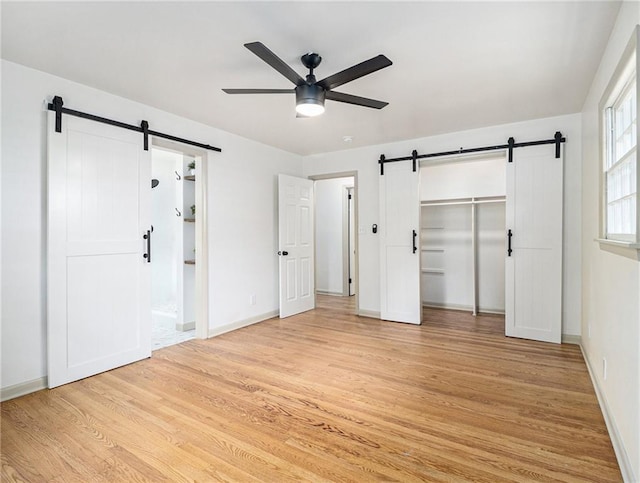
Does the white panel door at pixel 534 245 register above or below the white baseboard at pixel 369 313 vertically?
above

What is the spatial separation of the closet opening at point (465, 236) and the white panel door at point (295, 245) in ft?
5.88

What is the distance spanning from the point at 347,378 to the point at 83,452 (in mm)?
1836

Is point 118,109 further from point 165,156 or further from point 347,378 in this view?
point 347,378

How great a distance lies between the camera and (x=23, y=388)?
2619 mm

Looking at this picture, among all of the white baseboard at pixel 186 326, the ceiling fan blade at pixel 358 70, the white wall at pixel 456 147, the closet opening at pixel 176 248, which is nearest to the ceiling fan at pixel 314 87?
the ceiling fan blade at pixel 358 70

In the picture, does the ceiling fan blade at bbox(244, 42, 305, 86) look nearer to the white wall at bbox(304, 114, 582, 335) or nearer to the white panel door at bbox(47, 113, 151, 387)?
the white panel door at bbox(47, 113, 151, 387)

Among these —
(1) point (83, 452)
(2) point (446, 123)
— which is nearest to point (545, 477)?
(1) point (83, 452)

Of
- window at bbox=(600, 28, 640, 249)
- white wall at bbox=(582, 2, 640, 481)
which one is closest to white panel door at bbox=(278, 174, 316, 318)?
white wall at bbox=(582, 2, 640, 481)

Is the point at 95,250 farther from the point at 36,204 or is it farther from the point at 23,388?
the point at 23,388

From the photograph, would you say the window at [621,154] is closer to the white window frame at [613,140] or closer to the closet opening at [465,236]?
the white window frame at [613,140]

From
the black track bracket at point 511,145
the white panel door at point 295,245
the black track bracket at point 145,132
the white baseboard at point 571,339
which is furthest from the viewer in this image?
the white panel door at point 295,245

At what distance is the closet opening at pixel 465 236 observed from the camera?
5145 mm

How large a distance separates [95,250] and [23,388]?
45.2 inches

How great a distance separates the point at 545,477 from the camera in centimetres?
170
